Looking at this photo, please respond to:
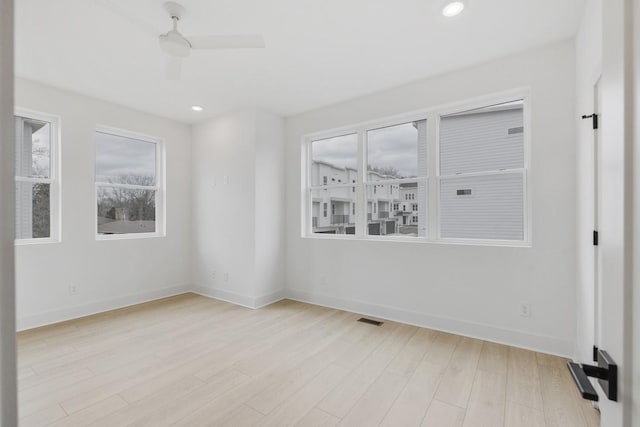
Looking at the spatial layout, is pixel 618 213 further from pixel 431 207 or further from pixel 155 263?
pixel 155 263

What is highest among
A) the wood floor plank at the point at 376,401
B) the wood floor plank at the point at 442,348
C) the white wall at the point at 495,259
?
the white wall at the point at 495,259

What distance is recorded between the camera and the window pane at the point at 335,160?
4047 millimetres

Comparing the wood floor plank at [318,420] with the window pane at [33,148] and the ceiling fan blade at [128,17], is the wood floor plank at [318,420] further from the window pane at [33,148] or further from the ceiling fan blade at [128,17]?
the window pane at [33,148]

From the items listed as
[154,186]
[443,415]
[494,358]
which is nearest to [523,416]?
[443,415]

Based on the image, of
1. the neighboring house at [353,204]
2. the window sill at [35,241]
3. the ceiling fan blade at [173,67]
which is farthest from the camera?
the neighboring house at [353,204]

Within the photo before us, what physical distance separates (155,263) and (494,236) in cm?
450

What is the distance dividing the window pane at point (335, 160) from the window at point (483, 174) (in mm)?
1179

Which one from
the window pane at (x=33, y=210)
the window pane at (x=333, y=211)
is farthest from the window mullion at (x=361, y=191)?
the window pane at (x=33, y=210)

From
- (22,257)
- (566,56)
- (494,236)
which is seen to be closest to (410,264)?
(494,236)

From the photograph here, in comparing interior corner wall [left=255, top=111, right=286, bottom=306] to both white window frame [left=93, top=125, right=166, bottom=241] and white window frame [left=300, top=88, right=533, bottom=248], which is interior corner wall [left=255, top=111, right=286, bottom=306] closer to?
white window frame [left=300, top=88, right=533, bottom=248]

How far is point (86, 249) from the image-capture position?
3.71 m

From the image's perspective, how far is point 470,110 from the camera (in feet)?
10.3

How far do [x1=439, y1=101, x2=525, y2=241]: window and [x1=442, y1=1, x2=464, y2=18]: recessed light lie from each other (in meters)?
1.21

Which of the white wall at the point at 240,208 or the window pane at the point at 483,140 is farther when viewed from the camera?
the white wall at the point at 240,208
